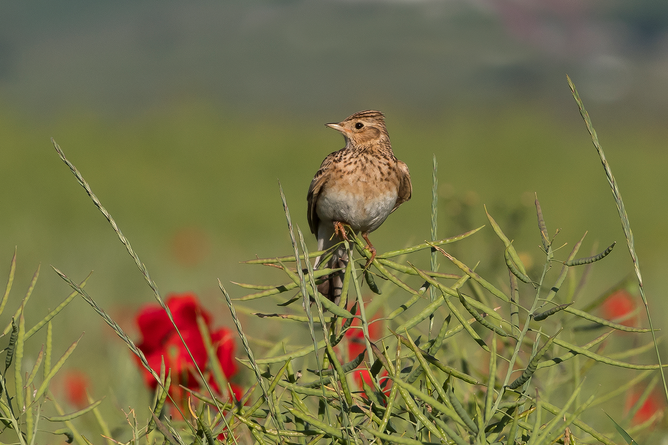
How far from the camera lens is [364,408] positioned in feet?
4.32

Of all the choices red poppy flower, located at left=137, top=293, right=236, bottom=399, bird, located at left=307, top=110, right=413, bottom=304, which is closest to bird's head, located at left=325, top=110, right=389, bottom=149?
bird, located at left=307, top=110, right=413, bottom=304

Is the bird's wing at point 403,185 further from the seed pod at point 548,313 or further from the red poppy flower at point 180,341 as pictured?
the seed pod at point 548,313

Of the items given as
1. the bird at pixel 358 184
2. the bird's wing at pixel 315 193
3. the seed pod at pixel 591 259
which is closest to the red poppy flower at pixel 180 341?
the bird at pixel 358 184

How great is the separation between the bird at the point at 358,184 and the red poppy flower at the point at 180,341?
0.55m

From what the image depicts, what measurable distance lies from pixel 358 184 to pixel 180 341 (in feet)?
2.96

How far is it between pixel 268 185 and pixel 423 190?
8.22ft

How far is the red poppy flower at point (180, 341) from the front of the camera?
2.02 m

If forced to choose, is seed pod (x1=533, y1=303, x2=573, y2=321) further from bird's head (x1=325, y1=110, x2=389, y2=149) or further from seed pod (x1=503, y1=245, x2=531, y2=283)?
bird's head (x1=325, y1=110, x2=389, y2=149)

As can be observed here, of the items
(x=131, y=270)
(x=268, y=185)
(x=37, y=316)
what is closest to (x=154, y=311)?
(x=37, y=316)

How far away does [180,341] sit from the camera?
80.9 inches

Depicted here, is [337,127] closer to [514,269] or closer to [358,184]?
[358,184]

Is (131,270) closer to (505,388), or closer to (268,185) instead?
(268,185)

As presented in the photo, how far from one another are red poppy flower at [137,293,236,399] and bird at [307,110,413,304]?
1.79ft

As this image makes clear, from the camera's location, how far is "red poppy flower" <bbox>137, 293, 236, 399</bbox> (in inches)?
79.5
